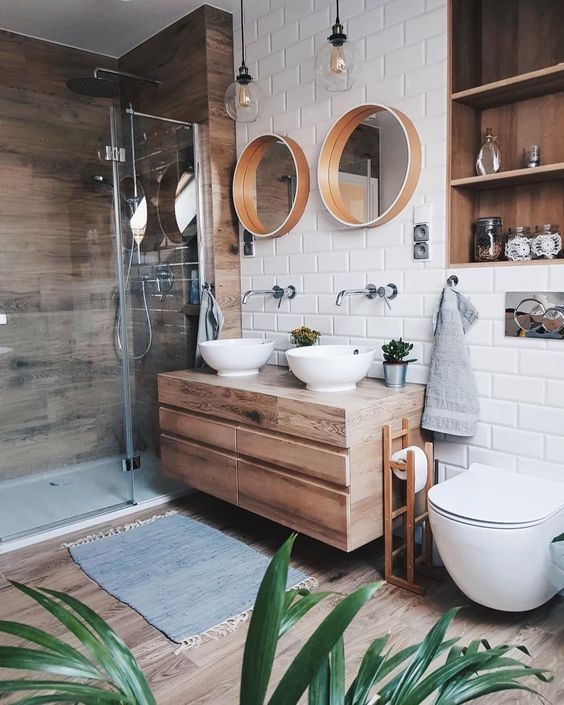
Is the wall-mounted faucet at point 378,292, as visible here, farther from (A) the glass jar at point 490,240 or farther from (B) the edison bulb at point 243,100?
(B) the edison bulb at point 243,100

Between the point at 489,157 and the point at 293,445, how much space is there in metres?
1.43

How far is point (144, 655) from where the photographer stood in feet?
6.65

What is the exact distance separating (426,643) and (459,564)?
1.22 meters

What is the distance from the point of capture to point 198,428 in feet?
9.87

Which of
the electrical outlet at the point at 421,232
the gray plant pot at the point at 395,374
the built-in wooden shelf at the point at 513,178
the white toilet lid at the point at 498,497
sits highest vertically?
the built-in wooden shelf at the point at 513,178

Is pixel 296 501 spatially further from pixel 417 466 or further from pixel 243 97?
pixel 243 97

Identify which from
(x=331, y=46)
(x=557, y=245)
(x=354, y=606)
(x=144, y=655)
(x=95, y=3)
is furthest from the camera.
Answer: (x=95, y=3)

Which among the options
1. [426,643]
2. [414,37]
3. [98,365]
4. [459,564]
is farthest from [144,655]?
[414,37]

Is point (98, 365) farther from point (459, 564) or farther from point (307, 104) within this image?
point (459, 564)

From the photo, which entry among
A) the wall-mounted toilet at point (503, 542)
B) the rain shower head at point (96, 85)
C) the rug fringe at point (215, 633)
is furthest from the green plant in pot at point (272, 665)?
the rain shower head at point (96, 85)

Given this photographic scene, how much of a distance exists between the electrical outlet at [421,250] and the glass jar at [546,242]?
17.2 inches

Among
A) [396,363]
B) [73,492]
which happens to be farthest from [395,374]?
[73,492]

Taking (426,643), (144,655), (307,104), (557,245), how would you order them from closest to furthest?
(426,643) → (144,655) → (557,245) → (307,104)

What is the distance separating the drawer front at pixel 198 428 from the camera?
2.83m
